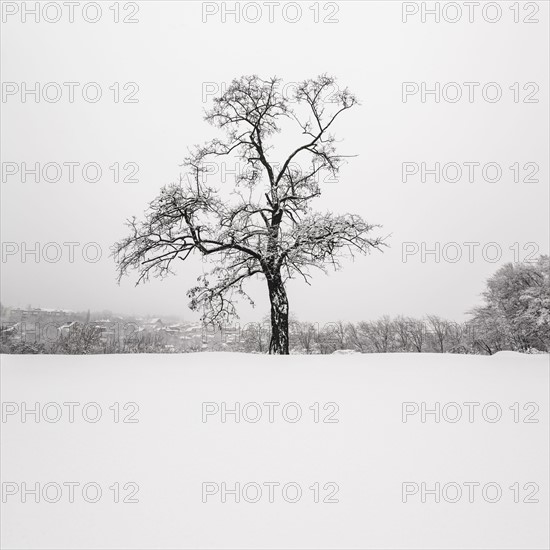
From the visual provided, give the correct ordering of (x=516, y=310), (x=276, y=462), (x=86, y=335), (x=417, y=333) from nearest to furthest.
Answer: (x=276, y=462)
(x=86, y=335)
(x=516, y=310)
(x=417, y=333)

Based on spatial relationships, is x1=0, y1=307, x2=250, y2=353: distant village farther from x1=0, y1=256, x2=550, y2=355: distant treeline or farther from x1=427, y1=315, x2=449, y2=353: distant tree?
x1=427, y1=315, x2=449, y2=353: distant tree

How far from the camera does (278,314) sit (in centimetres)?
1098

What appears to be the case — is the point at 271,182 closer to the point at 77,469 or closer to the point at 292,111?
the point at 292,111

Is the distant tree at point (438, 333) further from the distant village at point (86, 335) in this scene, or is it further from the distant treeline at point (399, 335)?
the distant village at point (86, 335)

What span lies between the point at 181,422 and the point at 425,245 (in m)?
7.80

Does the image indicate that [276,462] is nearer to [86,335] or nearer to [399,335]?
[86,335]

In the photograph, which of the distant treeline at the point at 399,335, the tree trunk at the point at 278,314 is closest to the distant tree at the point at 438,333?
the distant treeline at the point at 399,335

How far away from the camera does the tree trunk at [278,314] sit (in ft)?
35.9

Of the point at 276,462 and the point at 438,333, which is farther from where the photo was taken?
the point at 438,333

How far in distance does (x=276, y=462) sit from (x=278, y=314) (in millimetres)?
7398

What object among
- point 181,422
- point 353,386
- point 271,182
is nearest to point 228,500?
point 181,422

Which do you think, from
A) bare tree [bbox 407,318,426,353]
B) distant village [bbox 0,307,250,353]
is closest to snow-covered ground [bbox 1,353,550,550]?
distant village [bbox 0,307,250,353]

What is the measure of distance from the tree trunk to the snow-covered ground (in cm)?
425

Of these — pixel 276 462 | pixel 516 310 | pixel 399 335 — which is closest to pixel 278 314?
pixel 399 335
